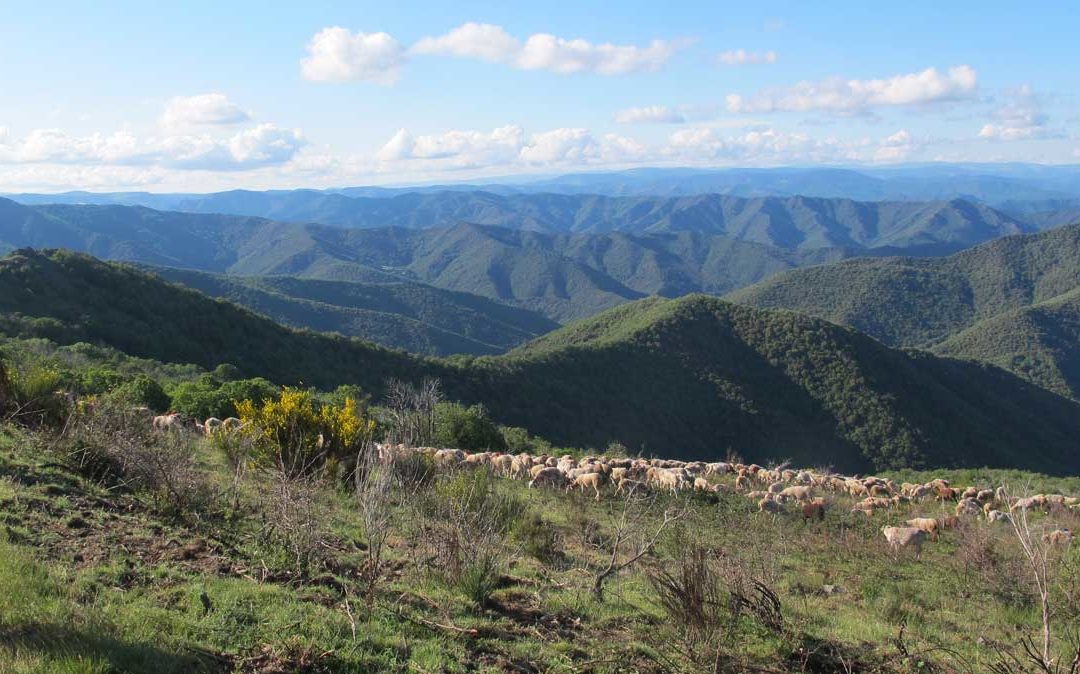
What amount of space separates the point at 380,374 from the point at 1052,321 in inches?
3646

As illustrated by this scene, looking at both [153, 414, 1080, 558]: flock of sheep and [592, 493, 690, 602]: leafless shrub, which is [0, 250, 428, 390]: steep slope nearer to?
[153, 414, 1080, 558]: flock of sheep

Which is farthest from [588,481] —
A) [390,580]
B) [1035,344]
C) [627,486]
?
[1035,344]

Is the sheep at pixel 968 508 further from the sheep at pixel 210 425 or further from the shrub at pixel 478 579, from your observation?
the sheep at pixel 210 425

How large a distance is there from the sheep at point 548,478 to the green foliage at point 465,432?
20.3 feet

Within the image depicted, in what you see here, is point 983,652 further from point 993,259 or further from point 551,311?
point 551,311

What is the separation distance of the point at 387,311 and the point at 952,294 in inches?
3995

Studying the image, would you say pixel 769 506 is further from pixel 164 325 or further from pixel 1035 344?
pixel 1035 344

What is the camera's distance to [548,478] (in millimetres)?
13180

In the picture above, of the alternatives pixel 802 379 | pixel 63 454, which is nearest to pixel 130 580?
pixel 63 454

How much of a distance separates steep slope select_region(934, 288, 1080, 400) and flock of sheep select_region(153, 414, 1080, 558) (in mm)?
75833

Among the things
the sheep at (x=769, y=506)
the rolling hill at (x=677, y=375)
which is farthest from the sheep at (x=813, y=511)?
the rolling hill at (x=677, y=375)

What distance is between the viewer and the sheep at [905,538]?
1034cm

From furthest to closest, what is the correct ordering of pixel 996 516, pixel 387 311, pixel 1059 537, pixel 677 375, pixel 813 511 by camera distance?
1. pixel 387 311
2. pixel 677 375
3. pixel 996 516
4. pixel 813 511
5. pixel 1059 537

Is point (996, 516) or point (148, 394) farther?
point (148, 394)
